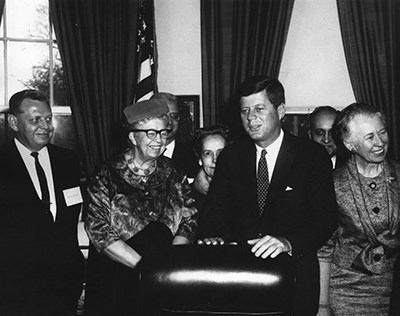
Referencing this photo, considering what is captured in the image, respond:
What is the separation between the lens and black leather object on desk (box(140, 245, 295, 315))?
124 cm

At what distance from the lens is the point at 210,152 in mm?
2930

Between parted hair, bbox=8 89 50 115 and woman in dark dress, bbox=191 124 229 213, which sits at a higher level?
parted hair, bbox=8 89 50 115

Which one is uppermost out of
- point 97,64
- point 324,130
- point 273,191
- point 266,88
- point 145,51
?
point 145,51

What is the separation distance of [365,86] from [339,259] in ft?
8.21

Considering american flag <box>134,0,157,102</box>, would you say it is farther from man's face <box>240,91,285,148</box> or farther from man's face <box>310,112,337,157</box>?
man's face <box>240,91,285,148</box>

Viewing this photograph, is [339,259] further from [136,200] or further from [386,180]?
[136,200]

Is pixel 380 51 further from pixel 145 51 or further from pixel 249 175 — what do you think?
pixel 249 175

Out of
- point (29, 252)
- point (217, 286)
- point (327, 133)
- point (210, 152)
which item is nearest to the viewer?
point (217, 286)

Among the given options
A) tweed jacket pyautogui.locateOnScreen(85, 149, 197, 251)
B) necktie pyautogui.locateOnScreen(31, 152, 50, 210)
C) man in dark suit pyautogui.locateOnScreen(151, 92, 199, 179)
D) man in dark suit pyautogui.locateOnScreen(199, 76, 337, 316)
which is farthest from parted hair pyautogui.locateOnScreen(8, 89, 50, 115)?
man in dark suit pyautogui.locateOnScreen(199, 76, 337, 316)

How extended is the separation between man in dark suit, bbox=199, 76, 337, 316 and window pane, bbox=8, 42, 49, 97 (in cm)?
277

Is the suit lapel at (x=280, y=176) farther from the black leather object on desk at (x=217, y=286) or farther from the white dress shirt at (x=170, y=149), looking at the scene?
the white dress shirt at (x=170, y=149)

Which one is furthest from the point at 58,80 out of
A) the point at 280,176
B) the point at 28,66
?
the point at 280,176

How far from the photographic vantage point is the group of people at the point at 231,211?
208 centimetres

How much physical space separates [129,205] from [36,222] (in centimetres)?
60
